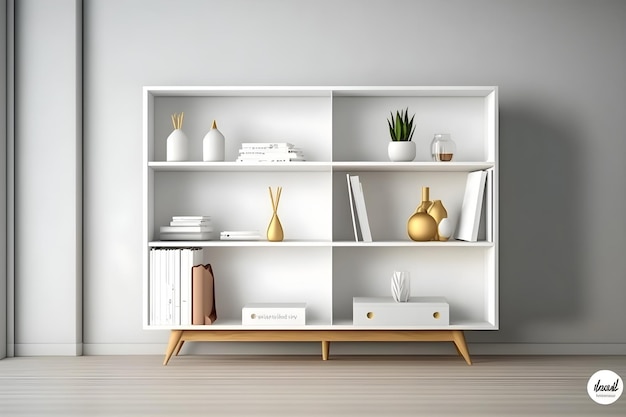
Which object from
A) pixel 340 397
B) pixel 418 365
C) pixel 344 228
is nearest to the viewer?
pixel 340 397

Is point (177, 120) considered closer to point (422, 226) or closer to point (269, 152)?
point (269, 152)

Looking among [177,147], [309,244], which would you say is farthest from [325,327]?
[177,147]

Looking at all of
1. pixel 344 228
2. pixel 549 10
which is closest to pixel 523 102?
pixel 549 10

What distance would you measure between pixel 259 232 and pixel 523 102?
1.68 meters

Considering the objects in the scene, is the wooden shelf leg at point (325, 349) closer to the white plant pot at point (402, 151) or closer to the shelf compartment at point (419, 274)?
the shelf compartment at point (419, 274)

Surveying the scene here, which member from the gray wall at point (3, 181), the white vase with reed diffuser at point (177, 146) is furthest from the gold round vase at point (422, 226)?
the gray wall at point (3, 181)

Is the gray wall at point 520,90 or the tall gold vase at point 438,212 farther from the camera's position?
the gray wall at point 520,90

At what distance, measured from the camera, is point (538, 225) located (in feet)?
13.0

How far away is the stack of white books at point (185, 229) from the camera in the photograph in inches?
146

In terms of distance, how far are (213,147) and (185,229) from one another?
47cm

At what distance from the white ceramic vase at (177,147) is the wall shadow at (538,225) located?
1786 mm

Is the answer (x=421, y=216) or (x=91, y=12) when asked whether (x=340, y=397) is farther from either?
(x=91, y=12)

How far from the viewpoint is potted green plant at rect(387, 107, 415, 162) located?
366cm

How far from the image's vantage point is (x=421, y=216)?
3.69 meters
